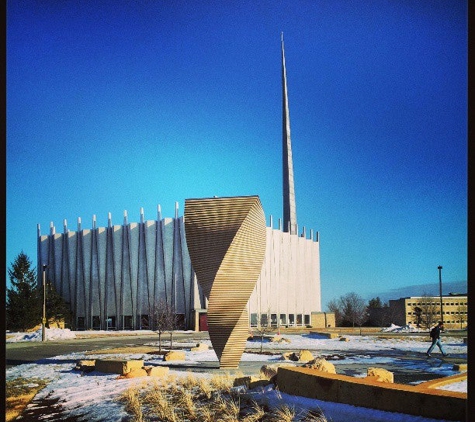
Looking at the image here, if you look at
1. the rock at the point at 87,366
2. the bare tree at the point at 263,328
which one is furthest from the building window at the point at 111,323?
the rock at the point at 87,366

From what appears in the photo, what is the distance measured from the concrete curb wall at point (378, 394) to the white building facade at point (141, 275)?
44876 millimetres

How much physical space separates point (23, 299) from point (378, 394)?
142 ft

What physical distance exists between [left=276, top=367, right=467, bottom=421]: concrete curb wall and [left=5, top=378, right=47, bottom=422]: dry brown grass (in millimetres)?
5654

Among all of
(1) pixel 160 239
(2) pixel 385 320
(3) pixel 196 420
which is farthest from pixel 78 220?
(3) pixel 196 420

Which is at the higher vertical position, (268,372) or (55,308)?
(268,372)

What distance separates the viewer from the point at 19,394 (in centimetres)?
1330

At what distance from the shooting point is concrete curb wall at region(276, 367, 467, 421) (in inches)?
299

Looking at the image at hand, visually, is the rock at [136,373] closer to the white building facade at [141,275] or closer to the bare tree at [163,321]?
the bare tree at [163,321]

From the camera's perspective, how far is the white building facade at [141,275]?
185ft

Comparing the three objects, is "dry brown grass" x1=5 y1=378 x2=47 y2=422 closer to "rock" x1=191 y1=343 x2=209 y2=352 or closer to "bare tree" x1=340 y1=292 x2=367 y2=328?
"rock" x1=191 y1=343 x2=209 y2=352

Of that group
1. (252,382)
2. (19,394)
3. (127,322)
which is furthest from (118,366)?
(127,322)

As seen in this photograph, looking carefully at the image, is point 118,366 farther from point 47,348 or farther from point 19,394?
point 47,348

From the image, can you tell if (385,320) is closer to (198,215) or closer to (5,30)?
(198,215)
